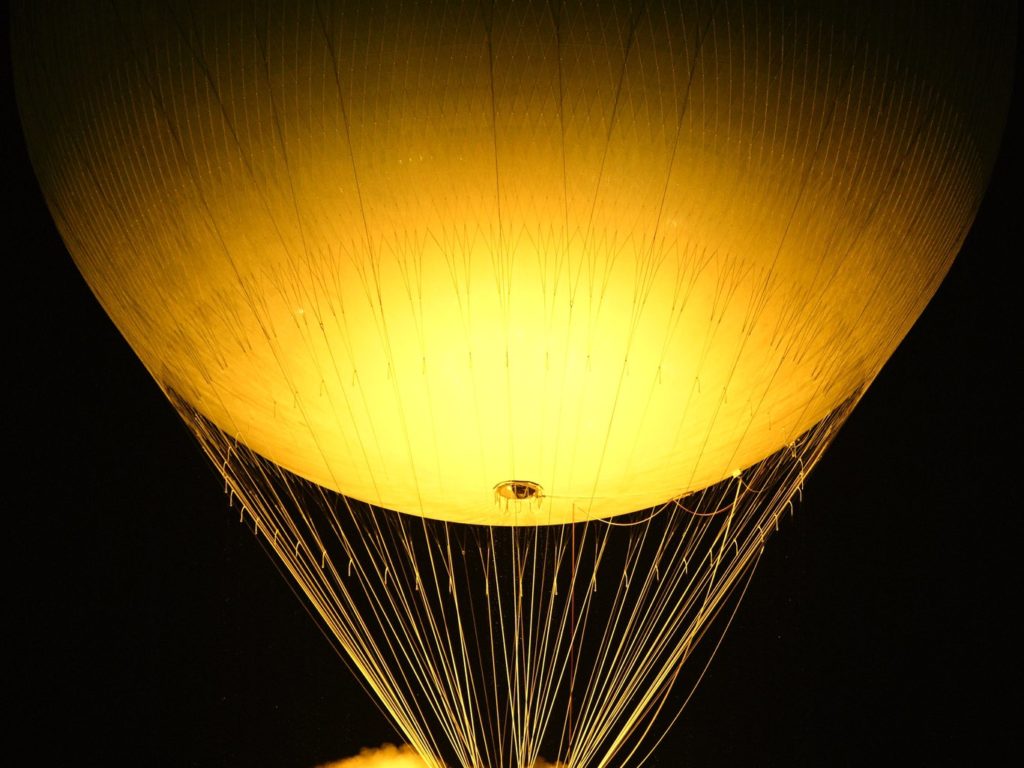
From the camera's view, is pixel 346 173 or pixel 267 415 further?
pixel 267 415

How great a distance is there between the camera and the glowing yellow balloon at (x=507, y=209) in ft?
16.3

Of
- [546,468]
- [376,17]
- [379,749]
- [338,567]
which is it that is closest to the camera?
[376,17]

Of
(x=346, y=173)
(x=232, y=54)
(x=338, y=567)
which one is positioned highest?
(x=338, y=567)

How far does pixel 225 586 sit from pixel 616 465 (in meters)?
4.28

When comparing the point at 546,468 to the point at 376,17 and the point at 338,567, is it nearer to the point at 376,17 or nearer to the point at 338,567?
the point at 376,17

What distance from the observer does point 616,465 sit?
6305 mm

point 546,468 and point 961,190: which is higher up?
point 961,190

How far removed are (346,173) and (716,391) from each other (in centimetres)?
205

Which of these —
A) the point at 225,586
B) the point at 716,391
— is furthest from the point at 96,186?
the point at 225,586

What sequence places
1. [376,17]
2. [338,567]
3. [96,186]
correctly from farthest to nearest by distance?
[338,567], [96,186], [376,17]

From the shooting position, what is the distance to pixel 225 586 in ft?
31.0

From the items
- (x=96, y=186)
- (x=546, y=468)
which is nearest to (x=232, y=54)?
(x=96, y=186)

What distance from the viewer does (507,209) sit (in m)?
5.16

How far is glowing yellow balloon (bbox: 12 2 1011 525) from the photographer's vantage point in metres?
4.98
